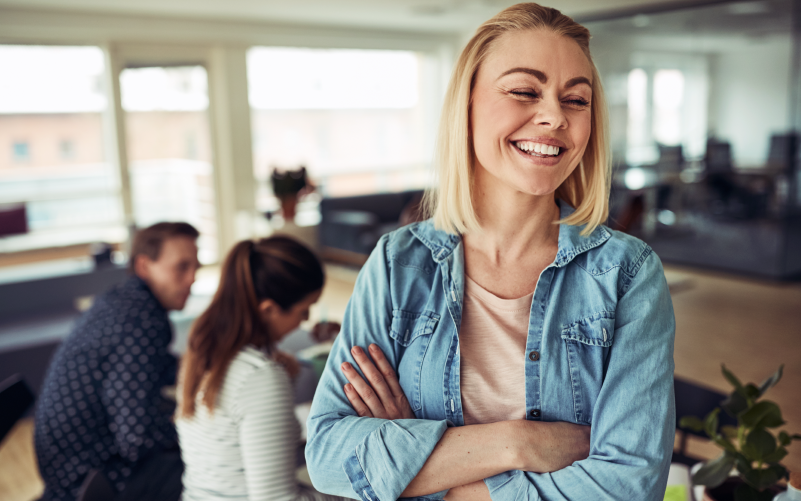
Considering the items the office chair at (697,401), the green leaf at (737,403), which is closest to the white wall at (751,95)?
the office chair at (697,401)

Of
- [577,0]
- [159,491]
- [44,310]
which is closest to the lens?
[159,491]

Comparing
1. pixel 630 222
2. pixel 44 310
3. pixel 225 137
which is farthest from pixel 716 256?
pixel 44 310

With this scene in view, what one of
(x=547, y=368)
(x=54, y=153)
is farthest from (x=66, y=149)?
(x=547, y=368)

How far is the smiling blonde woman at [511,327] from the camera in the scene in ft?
3.11

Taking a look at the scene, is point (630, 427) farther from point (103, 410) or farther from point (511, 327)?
point (103, 410)

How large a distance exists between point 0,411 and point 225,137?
20.8 feet

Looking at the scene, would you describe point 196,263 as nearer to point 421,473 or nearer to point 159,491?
point 159,491

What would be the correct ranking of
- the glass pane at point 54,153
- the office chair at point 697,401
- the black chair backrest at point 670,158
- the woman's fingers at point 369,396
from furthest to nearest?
Result: 1. the black chair backrest at point 670,158
2. the glass pane at point 54,153
3. the office chair at point 697,401
4. the woman's fingers at point 369,396

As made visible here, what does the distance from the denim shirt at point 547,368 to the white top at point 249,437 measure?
449 millimetres

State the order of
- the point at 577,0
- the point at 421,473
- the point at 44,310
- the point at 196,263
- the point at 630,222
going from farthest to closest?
the point at 577,0 → the point at 630,222 → the point at 44,310 → the point at 196,263 → the point at 421,473

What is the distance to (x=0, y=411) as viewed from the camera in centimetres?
184

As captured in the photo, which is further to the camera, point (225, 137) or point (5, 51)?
point (225, 137)

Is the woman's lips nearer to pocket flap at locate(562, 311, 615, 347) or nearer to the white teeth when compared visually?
the white teeth

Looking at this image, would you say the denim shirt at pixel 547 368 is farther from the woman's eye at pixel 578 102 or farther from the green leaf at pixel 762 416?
the green leaf at pixel 762 416
